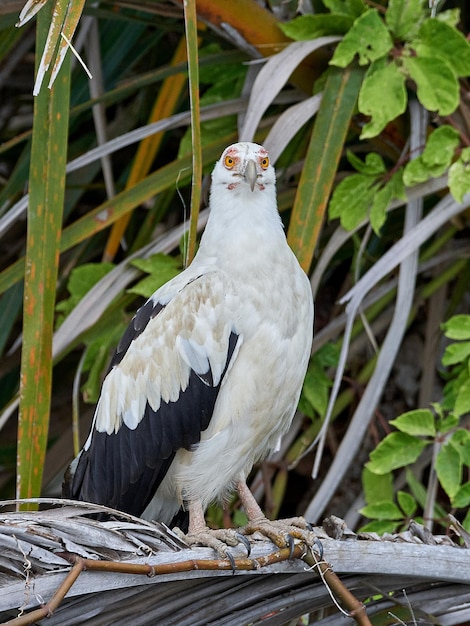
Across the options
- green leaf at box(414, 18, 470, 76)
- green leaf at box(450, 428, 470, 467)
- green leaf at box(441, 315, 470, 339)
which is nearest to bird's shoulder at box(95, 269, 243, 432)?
green leaf at box(441, 315, 470, 339)

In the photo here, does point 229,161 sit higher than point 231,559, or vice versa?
point 229,161

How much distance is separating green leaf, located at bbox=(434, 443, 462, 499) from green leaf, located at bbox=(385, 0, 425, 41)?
1.23 metres

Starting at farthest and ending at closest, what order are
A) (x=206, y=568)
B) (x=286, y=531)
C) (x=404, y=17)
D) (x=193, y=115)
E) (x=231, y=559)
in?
(x=404, y=17) < (x=193, y=115) < (x=286, y=531) < (x=231, y=559) < (x=206, y=568)

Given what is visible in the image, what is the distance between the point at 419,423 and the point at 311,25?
1.24m

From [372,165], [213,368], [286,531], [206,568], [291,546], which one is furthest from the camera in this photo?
[372,165]

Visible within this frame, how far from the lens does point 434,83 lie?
2.97 metres

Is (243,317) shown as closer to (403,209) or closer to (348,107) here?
(348,107)

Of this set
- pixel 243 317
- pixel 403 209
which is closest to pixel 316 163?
pixel 243 317

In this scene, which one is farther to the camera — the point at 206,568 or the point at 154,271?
the point at 154,271

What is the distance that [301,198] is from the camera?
9.50 feet


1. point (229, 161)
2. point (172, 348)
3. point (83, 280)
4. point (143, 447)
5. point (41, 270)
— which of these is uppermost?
point (229, 161)

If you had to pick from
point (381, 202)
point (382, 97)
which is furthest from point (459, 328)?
point (382, 97)

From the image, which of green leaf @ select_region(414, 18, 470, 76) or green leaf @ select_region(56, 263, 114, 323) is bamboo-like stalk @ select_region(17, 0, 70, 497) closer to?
green leaf @ select_region(56, 263, 114, 323)

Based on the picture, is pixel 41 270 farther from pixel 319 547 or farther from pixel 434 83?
pixel 434 83
